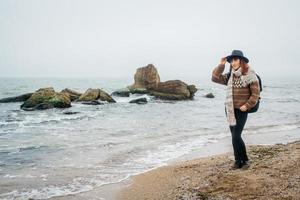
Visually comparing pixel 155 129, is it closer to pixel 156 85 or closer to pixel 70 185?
pixel 70 185

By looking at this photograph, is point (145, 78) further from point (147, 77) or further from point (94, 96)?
point (94, 96)

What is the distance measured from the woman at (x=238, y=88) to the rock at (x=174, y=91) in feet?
108

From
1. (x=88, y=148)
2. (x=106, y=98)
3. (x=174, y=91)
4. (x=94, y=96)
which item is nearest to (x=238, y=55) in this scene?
(x=88, y=148)

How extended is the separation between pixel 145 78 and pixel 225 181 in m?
39.7

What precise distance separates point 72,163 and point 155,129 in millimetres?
7349

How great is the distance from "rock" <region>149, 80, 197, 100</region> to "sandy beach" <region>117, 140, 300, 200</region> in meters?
31.7

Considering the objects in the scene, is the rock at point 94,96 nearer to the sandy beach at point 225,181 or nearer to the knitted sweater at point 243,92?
the sandy beach at point 225,181

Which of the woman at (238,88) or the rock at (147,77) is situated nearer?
the woman at (238,88)

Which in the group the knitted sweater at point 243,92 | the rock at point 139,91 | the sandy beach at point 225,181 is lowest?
the rock at point 139,91

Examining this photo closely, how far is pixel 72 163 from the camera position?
32.3 feet

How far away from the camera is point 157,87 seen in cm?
4344

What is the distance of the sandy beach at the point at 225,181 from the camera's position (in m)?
5.45

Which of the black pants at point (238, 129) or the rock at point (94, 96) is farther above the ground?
the black pants at point (238, 129)

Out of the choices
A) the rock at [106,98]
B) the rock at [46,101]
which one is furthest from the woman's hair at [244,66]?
the rock at [106,98]
